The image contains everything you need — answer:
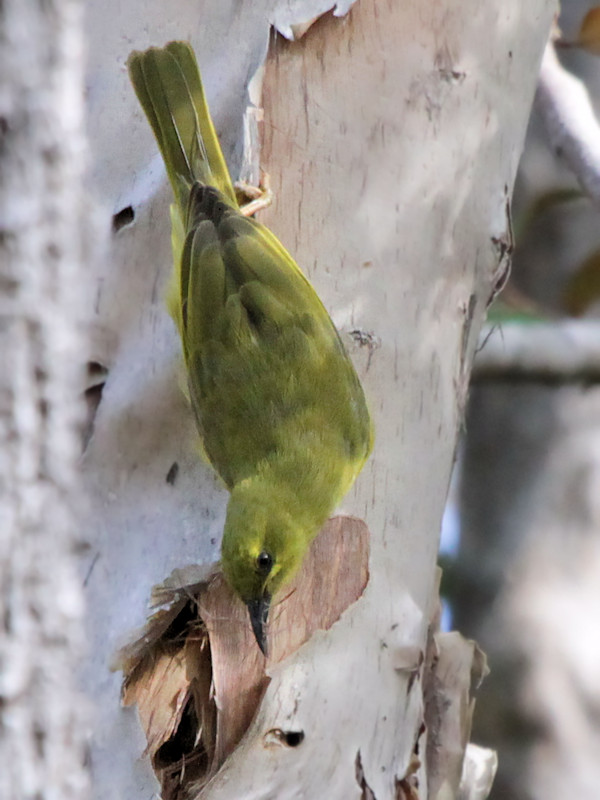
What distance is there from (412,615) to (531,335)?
6.85ft

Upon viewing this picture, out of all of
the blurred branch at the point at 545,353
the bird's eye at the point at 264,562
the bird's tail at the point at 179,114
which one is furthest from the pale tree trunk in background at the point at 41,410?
the blurred branch at the point at 545,353

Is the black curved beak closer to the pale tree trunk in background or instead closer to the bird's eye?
the bird's eye

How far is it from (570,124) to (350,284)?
5.42ft

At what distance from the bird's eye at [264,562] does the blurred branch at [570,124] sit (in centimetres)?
201

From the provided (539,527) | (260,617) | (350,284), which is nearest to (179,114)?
(350,284)

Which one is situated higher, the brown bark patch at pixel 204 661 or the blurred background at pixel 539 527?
the brown bark patch at pixel 204 661

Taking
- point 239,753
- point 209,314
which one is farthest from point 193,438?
point 239,753

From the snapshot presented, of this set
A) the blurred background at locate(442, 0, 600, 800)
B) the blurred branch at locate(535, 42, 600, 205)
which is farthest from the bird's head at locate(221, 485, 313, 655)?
the blurred background at locate(442, 0, 600, 800)

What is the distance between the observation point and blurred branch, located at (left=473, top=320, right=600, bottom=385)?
4.16 metres

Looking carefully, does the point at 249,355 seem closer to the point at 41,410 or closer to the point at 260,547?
the point at 260,547

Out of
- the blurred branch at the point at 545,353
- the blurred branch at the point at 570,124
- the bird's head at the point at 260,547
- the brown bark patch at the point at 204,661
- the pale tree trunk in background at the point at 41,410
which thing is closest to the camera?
the pale tree trunk in background at the point at 41,410

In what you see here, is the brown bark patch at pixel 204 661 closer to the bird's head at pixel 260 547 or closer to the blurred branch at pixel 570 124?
the bird's head at pixel 260 547

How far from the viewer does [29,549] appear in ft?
2.37

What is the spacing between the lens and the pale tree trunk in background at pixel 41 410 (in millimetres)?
678
